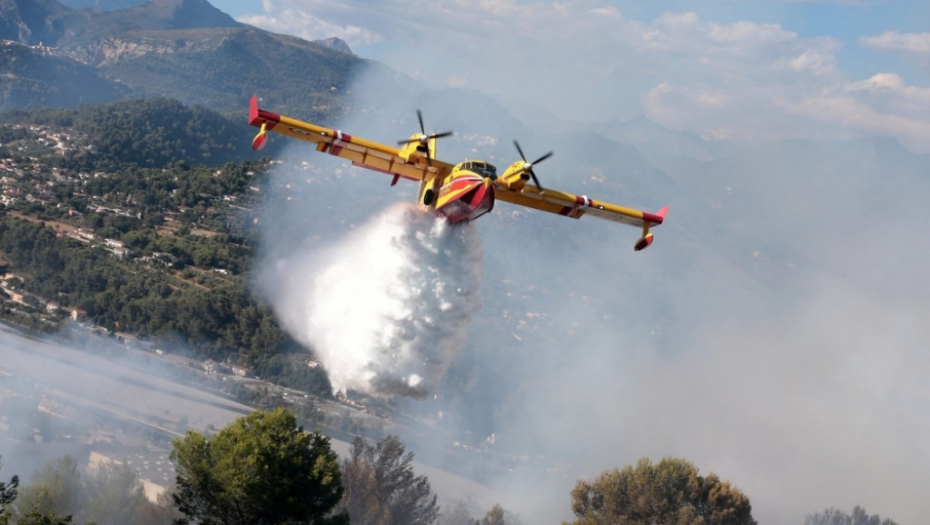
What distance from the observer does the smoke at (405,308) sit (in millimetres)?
31422

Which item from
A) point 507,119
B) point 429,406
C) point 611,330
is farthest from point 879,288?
point 429,406

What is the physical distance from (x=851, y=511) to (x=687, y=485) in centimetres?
3449

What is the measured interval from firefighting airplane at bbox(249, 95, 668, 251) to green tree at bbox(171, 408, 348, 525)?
29.5ft

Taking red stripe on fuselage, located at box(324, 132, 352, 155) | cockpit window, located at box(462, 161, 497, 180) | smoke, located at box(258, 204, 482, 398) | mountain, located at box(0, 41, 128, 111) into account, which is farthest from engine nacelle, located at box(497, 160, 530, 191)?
mountain, located at box(0, 41, 128, 111)

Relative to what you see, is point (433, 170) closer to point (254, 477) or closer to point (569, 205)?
point (569, 205)

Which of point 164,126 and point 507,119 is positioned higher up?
point 507,119

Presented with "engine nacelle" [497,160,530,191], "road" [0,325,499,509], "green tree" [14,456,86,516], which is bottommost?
"green tree" [14,456,86,516]

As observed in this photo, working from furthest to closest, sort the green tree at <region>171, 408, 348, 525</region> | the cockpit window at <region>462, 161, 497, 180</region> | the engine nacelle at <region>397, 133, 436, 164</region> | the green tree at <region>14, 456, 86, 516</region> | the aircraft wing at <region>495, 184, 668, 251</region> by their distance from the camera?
the aircraft wing at <region>495, 184, 668, 251</region>
the engine nacelle at <region>397, 133, 436, 164</region>
the green tree at <region>14, 456, 86, 516</region>
the cockpit window at <region>462, 161, 497, 180</region>
the green tree at <region>171, 408, 348, 525</region>

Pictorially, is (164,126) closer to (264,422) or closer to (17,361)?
(17,361)

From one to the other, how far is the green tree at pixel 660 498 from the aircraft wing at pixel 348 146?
55.9ft

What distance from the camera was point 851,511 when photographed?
6606cm

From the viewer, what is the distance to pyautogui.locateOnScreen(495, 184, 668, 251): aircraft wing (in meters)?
31.6

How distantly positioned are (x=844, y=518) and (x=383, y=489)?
131 feet

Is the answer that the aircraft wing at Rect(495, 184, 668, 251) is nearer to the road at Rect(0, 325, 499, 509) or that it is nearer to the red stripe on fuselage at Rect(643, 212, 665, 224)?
the red stripe on fuselage at Rect(643, 212, 665, 224)
